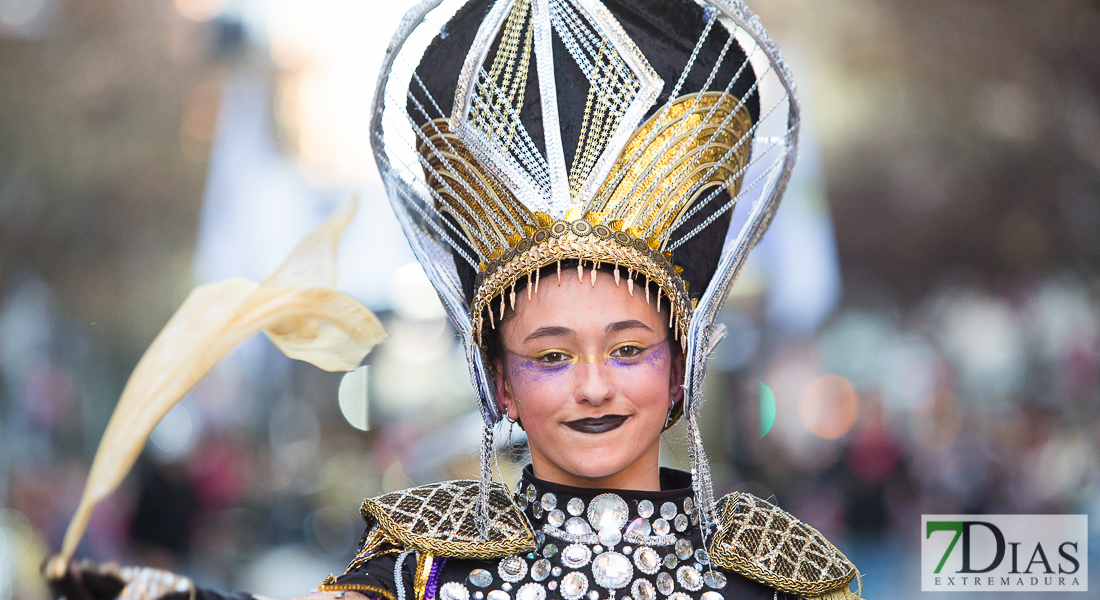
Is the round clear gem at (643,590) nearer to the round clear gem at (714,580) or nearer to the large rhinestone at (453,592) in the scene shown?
the round clear gem at (714,580)

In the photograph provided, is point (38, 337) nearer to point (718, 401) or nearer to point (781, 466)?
point (718, 401)

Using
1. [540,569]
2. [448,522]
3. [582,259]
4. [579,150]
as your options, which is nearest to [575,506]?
[540,569]

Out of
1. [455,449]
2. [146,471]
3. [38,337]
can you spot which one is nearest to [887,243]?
[455,449]

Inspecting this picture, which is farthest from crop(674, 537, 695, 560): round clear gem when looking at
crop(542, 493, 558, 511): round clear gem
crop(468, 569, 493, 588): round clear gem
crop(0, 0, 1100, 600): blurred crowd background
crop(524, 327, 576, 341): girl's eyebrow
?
crop(0, 0, 1100, 600): blurred crowd background

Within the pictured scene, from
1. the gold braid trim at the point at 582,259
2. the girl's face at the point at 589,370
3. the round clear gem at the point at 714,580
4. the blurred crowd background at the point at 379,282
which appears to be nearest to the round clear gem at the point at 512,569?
the girl's face at the point at 589,370

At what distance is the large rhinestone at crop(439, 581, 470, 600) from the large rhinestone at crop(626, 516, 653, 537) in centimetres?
35

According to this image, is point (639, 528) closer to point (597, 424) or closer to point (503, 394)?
point (597, 424)

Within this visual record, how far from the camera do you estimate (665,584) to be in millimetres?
1843

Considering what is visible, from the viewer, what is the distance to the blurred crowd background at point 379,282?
190 inches

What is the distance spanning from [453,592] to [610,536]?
34cm

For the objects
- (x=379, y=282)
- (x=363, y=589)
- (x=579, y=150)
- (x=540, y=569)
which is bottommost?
(x=363, y=589)

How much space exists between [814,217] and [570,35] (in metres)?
5.04

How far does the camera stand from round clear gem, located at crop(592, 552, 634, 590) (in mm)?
1823

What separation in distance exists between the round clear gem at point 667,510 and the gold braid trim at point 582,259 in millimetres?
345
